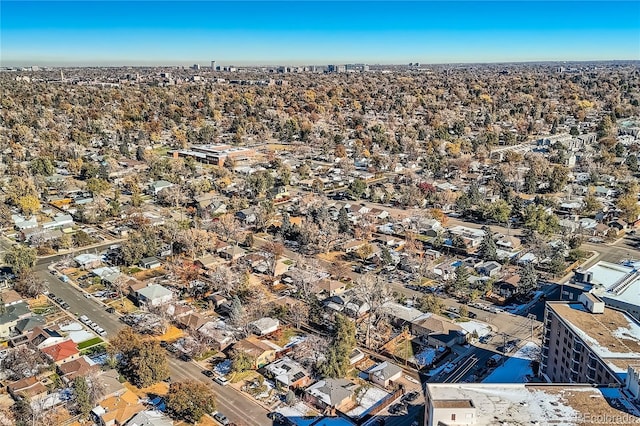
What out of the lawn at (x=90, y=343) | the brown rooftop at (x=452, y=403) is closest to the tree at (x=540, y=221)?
the brown rooftop at (x=452, y=403)

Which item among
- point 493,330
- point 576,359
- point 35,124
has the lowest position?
point 493,330

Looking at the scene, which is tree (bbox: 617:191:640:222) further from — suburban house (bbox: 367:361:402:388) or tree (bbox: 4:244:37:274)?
tree (bbox: 4:244:37:274)

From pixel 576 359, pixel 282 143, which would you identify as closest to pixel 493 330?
pixel 576 359

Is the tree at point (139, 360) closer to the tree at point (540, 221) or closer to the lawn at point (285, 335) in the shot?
the lawn at point (285, 335)

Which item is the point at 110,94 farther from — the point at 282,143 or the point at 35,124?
the point at 282,143

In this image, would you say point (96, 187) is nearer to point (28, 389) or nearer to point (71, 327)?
point (71, 327)

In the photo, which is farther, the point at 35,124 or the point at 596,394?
the point at 35,124

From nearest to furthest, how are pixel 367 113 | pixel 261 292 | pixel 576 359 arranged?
pixel 576 359 < pixel 261 292 < pixel 367 113

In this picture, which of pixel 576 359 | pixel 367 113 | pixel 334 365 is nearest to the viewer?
pixel 576 359
